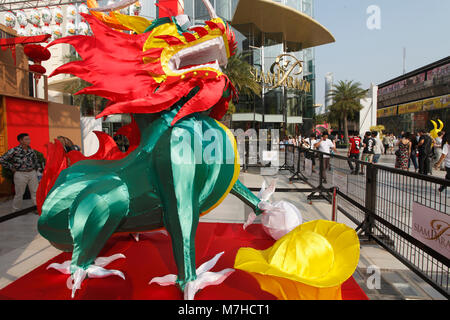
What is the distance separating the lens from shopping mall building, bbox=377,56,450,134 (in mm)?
22578

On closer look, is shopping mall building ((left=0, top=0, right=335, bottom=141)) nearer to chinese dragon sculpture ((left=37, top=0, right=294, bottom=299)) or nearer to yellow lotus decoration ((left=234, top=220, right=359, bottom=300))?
chinese dragon sculpture ((left=37, top=0, right=294, bottom=299))

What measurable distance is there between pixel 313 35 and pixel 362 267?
→ 63.9 ft

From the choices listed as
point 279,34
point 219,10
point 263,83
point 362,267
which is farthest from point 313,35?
point 362,267

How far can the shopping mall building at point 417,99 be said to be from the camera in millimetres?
22578

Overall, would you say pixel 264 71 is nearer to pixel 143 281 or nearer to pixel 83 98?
pixel 83 98

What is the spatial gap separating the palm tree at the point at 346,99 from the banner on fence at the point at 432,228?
88.6 ft

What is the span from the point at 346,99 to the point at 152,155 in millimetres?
29148

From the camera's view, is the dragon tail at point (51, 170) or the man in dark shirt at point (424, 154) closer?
the dragon tail at point (51, 170)

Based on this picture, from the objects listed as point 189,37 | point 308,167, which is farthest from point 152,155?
point 308,167

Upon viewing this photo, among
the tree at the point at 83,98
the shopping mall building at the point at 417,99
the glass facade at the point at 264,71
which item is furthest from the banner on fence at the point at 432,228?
the shopping mall building at the point at 417,99

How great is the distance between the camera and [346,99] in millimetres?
27672

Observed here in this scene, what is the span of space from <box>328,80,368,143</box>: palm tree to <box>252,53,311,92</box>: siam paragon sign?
7508mm

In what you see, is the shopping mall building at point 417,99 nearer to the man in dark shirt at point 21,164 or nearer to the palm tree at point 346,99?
the palm tree at point 346,99

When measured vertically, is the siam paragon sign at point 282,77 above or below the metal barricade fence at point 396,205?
above
